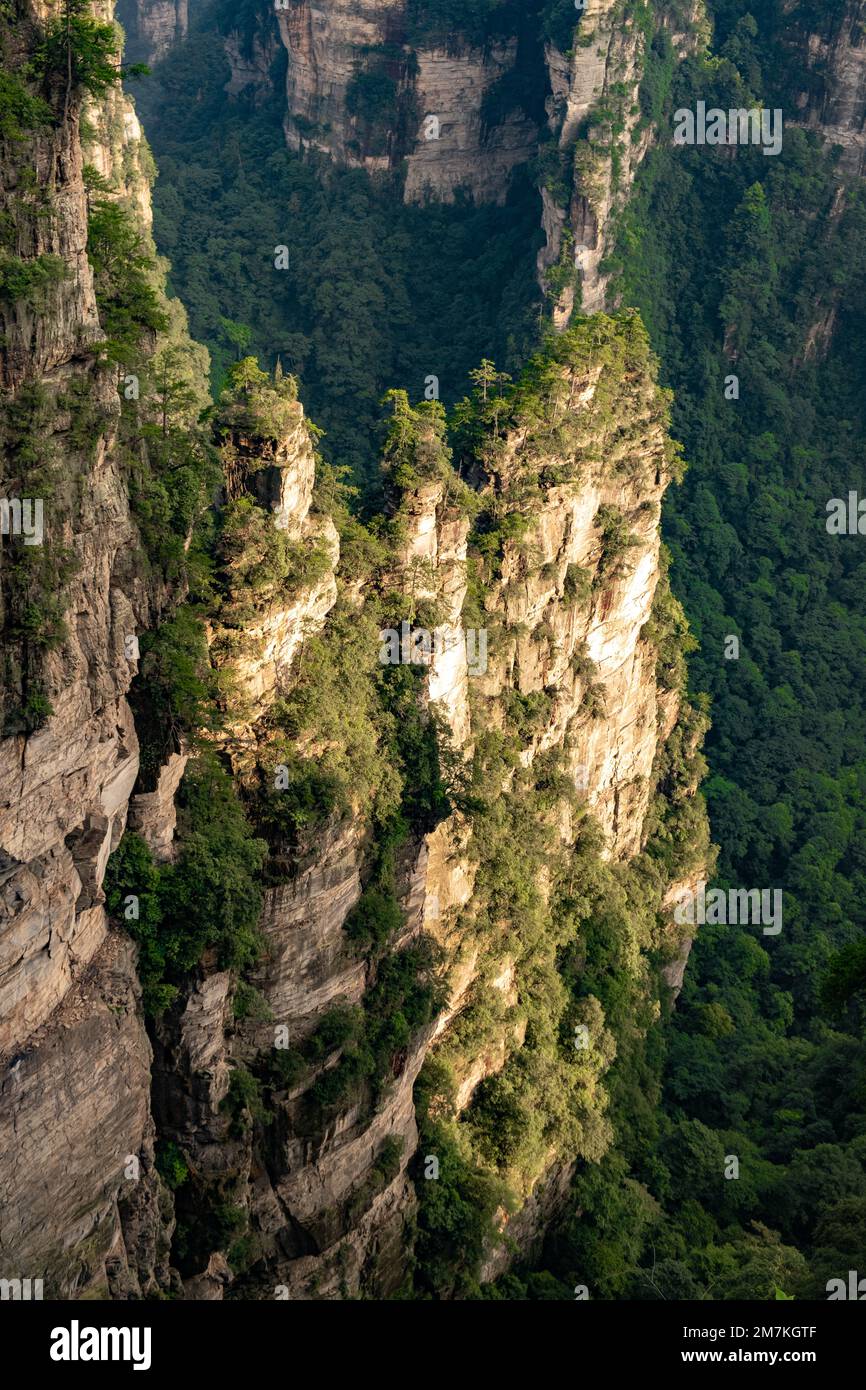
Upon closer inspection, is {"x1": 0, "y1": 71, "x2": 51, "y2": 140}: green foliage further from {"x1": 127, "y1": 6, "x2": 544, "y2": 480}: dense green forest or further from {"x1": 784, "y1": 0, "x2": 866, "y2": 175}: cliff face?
{"x1": 784, "y1": 0, "x2": 866, "y2": 175}: cliff face

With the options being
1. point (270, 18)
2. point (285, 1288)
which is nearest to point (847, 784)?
point (285, 1288)

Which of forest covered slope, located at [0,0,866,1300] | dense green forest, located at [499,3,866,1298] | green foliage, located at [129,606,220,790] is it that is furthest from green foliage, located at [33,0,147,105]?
dense green forest, located at [499,3,866,1298]

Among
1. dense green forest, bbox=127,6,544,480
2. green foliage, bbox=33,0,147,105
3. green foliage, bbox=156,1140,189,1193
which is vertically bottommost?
green foliage, bbox=156,1140,189,1193

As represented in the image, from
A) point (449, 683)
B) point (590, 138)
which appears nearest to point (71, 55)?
point (449, 683)

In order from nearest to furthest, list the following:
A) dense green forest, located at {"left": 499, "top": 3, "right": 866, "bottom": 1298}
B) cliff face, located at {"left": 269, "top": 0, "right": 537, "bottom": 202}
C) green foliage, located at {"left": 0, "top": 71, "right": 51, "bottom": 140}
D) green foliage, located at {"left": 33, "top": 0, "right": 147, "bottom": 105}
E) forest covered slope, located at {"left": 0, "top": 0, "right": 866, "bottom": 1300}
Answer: green foliage, located at {"left": 0, "top": 71, "right": 51, "bottom": 140} → green foliage, located at {"left": 33, "top": 0, "right": 147, "bottom": 105} → forest covered slope, located at {"left": 0, "top": 0, "right": 866, "bottom": 1300} → dense green forest, located at {"left": 499, "top": 3, "right": 866, "bottom": 1298} → cliff face, located at {"left": 269, "top": 0, "right": 537, "bottom": 202}

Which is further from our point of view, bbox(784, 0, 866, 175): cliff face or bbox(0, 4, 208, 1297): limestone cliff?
bbox(784, 0, 866, 175): cliff face

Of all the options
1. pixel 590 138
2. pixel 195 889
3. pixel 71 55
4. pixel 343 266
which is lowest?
pixel 195 889

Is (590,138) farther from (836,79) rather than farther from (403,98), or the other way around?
(836,79)

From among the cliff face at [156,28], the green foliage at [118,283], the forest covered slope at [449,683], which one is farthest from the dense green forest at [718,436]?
the green foliage at [118,283]

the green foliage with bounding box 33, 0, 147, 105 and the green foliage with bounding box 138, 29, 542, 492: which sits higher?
the green foliage with bounding box 138, 29, 542, 492
